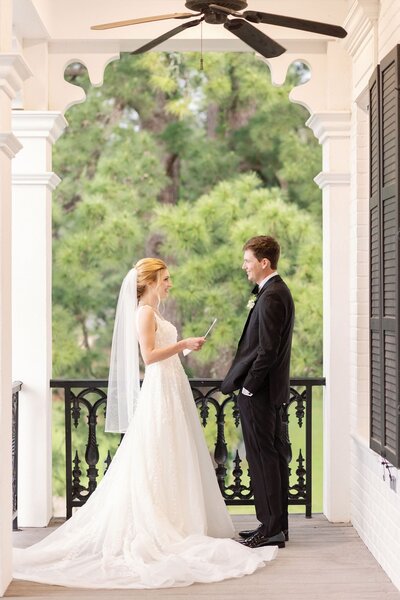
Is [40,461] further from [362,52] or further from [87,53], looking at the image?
[362,52]

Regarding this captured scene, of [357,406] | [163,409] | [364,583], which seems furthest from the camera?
[357,406]

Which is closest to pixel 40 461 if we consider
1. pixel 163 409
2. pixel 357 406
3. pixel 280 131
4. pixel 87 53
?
pixel 163 409

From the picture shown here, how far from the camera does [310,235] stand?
40.0 feet

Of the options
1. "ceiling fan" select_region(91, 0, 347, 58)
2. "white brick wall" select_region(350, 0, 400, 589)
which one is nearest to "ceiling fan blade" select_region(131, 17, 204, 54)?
"ceiling fan" select_region(91, 0, 347, 58)

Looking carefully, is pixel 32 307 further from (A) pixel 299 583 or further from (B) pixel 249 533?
(A) pixel 299 583

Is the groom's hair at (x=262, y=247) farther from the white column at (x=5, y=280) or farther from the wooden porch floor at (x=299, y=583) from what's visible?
the wooden porch floor at (x=299, y=583)

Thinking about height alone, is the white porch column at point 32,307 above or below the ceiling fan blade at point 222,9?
below

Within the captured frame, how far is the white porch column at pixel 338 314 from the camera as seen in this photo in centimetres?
734

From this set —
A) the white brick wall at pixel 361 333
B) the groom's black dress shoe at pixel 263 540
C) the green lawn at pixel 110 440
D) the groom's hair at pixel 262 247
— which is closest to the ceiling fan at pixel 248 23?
the white brick wall at pixel 361 333

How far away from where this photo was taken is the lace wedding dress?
5.73m

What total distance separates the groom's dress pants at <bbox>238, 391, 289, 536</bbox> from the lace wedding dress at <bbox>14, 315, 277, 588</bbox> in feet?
0.75

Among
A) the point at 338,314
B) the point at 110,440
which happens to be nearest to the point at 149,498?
the point at 338,314

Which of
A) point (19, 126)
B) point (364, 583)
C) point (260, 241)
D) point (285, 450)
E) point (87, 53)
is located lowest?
point (364, 583)

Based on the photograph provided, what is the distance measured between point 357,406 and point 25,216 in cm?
253
